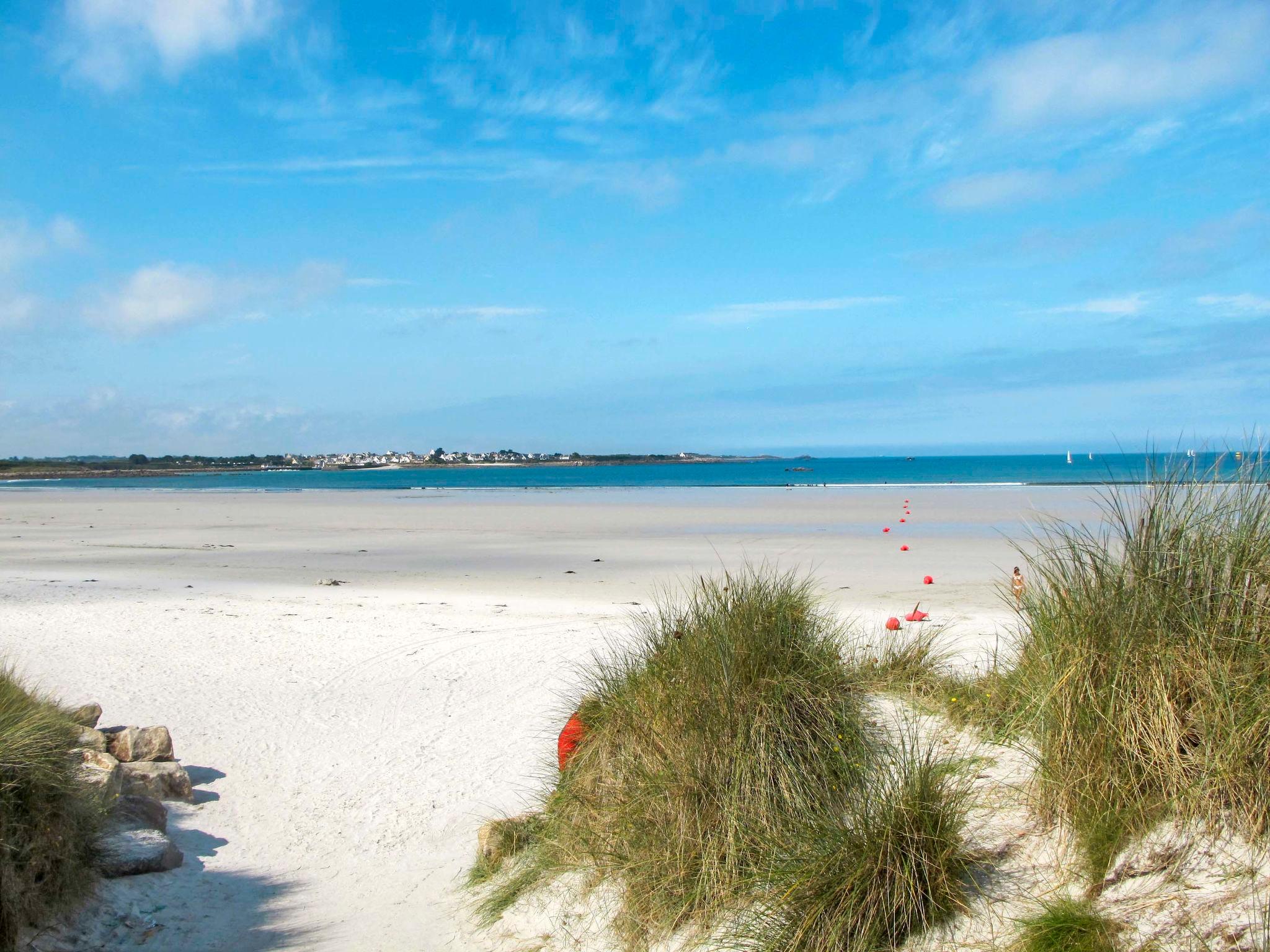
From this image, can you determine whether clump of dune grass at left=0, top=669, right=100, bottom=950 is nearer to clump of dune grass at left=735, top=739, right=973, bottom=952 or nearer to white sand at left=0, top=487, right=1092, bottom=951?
white sand at left=0, top=487, right=1092, bottom=951

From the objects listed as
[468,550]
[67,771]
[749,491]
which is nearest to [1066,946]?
[67,771]

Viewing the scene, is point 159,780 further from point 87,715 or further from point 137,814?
point 87,715

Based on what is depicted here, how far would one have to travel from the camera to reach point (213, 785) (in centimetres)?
804

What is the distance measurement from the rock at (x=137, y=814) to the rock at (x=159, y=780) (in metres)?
0.39

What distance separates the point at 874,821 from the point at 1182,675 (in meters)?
1.53

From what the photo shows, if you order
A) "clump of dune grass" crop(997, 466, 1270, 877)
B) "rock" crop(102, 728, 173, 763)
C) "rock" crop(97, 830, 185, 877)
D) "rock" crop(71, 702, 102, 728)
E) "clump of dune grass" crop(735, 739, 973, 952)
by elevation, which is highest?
"clump of dune grass" crop(997, 466, 1270, 877)

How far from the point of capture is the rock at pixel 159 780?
725cm

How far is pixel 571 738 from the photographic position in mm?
6398

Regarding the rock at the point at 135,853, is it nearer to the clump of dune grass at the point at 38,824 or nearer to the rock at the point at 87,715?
the clump of dune grass at the point at 38,824

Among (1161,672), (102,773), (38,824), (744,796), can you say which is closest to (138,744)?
(102,773)

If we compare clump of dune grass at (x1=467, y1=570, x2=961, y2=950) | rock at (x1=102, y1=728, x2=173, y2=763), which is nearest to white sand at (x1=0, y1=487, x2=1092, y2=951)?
rock at (x1=102, y1=728, x2=173, y2=763)

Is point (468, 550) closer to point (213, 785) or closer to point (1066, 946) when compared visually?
point (213, 785)

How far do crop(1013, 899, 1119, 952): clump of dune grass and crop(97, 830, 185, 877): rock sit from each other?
530 cm

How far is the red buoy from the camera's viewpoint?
6293 mm
